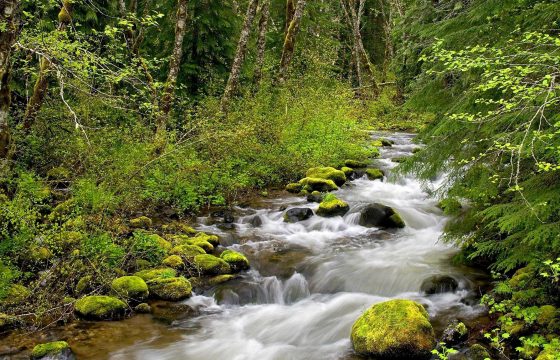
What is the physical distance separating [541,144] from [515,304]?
7.67ft

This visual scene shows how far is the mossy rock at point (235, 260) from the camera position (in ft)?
28.8

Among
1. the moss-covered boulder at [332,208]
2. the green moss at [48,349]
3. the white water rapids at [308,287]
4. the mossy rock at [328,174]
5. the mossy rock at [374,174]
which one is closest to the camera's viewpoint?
the green moss at [48,349]

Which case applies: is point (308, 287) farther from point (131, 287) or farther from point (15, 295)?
point (15, 295)

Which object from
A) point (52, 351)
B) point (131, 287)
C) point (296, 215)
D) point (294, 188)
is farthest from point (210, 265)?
point (294, 188)

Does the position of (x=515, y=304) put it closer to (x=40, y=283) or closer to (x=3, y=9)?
(x=40, y=283)

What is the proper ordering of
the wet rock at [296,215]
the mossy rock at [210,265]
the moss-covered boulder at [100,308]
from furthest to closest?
the wet rock at [296,215] < the mossy rock at [210,265] < the moss-covered boulder at [100,308]

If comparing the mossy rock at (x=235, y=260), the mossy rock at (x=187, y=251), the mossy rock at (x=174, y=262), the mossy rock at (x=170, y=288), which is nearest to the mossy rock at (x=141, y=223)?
the mossy rock at (x=187, y=251)

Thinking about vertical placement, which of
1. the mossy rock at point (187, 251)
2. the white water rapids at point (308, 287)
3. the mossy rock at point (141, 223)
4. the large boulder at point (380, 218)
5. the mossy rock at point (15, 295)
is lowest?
the white water rapids at point (308, 287)

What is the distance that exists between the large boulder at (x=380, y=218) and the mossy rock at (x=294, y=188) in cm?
282

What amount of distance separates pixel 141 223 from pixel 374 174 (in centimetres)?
867

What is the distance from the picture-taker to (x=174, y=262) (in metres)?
8.30

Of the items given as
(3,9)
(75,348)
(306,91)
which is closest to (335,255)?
(75,348)

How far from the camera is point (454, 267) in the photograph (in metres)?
8.61

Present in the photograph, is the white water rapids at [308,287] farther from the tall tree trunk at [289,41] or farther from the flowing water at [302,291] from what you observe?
the tall tree trunk at [289,41]
